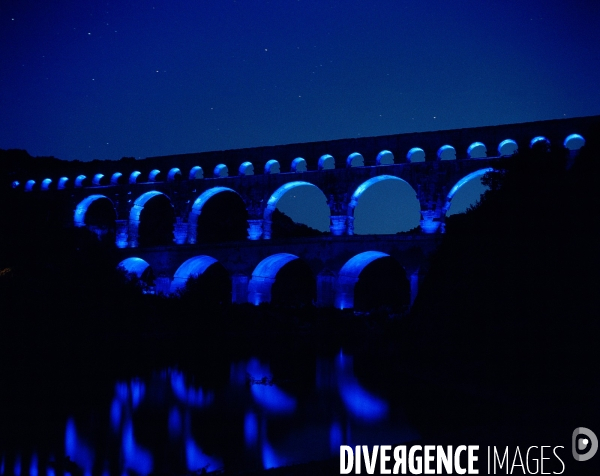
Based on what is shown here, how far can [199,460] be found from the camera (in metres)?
10.2

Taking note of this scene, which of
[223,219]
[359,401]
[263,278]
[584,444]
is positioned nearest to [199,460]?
[584,444]

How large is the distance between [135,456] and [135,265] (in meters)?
29.2

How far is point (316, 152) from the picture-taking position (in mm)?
35656

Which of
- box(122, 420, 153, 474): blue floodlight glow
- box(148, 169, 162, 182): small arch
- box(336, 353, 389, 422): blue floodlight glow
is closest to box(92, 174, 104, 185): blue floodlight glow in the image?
box(148, 169, 162, 182): small arch

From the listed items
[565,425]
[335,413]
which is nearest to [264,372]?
[335,413]

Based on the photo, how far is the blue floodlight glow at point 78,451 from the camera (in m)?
10.1

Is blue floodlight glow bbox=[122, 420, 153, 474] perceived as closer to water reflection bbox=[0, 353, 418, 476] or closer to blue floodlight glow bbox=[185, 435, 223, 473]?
water reflection bbox=[0, 353, 418, 476]

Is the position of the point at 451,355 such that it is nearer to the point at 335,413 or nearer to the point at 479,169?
the point at 335,413

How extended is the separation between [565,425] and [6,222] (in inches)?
971

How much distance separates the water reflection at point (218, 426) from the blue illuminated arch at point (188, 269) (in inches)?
708

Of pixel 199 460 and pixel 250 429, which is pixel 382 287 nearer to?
pixel 250 429

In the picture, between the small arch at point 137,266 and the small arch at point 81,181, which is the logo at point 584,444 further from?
the small arch at point 81,181

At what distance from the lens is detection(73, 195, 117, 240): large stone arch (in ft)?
135

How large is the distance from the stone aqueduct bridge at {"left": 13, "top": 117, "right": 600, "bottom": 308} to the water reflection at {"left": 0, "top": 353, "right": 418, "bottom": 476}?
14701 mm
